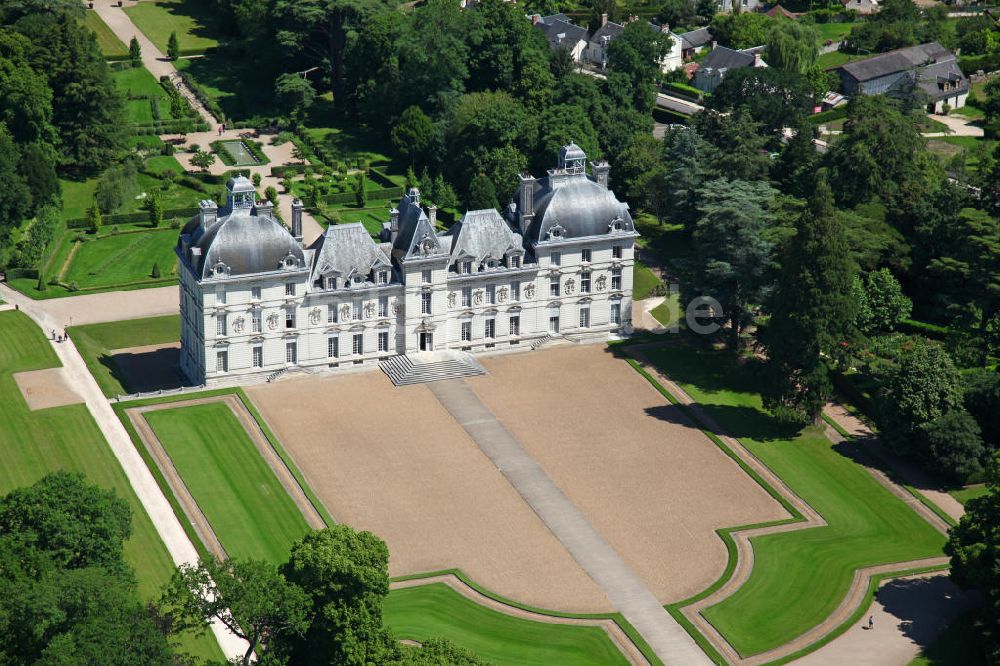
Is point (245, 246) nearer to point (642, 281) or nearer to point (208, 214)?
point (208, 214)

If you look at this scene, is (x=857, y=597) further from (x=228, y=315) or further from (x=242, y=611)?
(x=228, y=315)

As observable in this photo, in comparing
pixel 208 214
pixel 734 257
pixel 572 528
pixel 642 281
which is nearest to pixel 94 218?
pixel 208 214

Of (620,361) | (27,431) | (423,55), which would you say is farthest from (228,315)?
(423,55)

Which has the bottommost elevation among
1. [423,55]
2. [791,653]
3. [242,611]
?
[791,653]

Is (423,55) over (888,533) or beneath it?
over

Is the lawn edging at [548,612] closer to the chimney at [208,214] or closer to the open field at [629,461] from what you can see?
the open field at [629,461]
